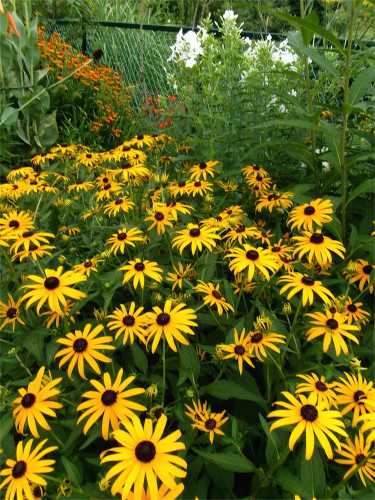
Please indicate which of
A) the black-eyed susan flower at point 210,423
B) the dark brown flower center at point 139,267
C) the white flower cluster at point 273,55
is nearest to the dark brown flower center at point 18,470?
the black-eyed susan flower at point 210,423

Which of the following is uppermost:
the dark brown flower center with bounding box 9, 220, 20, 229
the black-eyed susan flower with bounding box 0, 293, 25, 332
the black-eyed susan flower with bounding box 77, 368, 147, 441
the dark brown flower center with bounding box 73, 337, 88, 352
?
the dark brown flower center with bounding box 9, 220, 20, 229

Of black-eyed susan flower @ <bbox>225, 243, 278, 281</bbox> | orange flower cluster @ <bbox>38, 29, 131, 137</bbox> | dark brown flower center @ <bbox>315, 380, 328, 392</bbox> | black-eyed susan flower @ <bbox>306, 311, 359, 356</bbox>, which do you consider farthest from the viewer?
orange flower cluster @ <bbox>38, 29, 131, 137</bbox>

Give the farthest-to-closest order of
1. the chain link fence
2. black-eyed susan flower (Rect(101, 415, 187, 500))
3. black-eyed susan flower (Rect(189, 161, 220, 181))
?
the chain link fence
black-eyed susan flower (Rect(189, 161, 220, 181))
black-eyed susan flower (Rect(101, 415, 187, 500))

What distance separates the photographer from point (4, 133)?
3.41 metres

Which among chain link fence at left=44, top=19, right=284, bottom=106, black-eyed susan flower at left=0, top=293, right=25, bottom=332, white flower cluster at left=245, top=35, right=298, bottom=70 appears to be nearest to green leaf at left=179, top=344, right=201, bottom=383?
black-eyed susan flower at left=0, top=293, right=25, bottom=332

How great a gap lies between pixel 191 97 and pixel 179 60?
0.20 metres

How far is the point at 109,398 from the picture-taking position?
33.1 inches

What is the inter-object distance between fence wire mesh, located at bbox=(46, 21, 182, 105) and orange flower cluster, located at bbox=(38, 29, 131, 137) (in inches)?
28.1

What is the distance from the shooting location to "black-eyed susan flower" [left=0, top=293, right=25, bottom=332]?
118 centimetres

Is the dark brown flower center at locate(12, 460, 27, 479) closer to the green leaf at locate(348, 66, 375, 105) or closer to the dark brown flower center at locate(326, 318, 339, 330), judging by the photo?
the dark brown flower center at locate(326, 318, 339, 330)

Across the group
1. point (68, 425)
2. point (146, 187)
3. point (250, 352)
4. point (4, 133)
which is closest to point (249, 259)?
point (250, 352)

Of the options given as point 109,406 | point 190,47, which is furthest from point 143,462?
point 190,47

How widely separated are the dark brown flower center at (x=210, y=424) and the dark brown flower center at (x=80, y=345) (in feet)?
1.09

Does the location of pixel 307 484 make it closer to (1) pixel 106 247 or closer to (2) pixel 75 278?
(2) pixel 75 278
